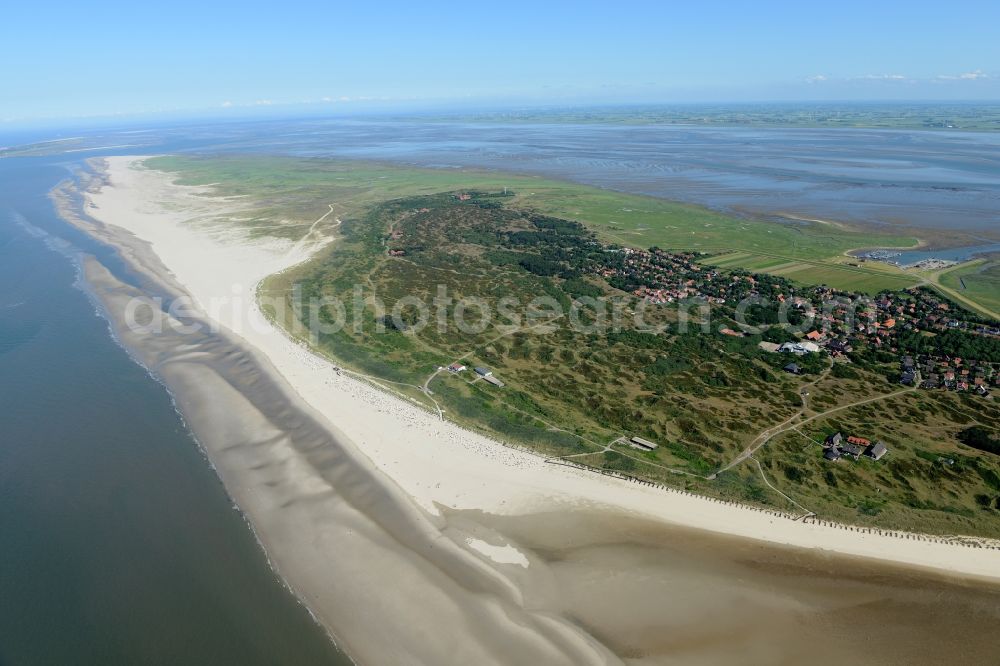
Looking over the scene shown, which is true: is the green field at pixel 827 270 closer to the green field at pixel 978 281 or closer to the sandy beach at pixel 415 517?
the green field at pixel 978 281

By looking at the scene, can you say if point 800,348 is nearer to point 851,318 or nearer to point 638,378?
point 851,318

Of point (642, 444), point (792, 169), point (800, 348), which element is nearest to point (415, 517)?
point (642, 444)

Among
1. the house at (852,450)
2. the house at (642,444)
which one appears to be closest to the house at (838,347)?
the house at (852,450)

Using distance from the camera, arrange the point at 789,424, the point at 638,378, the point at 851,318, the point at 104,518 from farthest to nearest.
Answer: the point at 851,318
the point at 638,378
the point at 789,424
the point at 104,518

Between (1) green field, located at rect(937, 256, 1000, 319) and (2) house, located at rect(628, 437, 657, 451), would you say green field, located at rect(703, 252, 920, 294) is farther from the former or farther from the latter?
(2) house, located at rect(628, 437, 657, 451)

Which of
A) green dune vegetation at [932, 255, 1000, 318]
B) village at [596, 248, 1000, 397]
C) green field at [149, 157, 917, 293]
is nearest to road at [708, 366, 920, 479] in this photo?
village at [596, 248, 1000, 397]

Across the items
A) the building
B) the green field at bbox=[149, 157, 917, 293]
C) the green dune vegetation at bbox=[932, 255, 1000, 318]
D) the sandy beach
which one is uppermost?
the green field at bbox=[149, 157, 917, 293]
